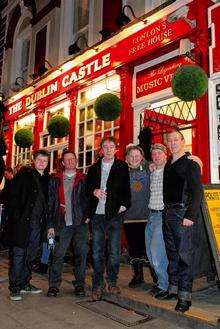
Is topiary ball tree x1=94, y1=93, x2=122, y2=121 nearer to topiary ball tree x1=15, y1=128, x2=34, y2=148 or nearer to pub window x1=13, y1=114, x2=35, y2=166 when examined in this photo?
topiary ball tree x1=15, y1=128, x2=34, y2=148

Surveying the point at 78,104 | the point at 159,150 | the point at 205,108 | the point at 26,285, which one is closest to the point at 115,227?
the point at 159,150

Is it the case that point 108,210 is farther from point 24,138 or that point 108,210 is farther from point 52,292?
point 24,138

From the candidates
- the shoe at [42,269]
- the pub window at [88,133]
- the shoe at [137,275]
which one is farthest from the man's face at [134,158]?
the pub window at [88,133]

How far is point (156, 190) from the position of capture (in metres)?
4.92

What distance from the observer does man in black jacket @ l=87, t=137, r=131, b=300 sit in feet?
16.2

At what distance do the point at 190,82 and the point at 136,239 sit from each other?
2.62 m

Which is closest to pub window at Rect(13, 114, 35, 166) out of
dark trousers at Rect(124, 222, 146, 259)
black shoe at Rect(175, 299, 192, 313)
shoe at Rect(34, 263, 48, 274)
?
shoe at Rect(34, 263, 48, 274)

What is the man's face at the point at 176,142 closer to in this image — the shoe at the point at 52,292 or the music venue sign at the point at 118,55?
the shoe at the point at 52,292

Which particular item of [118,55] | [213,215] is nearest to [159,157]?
[213,215]

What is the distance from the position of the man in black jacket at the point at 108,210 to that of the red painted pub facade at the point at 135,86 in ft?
7.20

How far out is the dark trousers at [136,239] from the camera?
5363 mm

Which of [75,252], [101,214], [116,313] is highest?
[101,214]

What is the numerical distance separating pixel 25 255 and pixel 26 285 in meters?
0.53

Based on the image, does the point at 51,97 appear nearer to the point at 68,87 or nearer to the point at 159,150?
the point at 68,87
